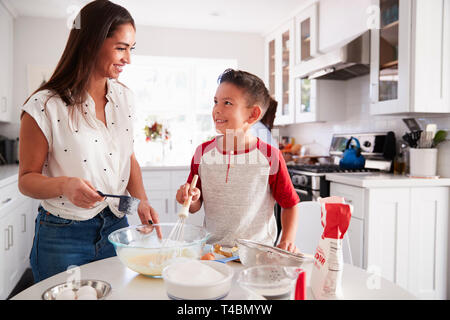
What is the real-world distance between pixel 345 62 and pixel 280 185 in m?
1.66

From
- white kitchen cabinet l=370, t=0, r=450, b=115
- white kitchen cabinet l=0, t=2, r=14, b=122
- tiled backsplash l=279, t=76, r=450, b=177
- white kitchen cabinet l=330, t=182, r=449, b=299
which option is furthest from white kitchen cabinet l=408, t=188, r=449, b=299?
white kitchen cabinet l=0, t=2, r=14, b=122

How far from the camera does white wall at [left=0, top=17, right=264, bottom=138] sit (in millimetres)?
3938

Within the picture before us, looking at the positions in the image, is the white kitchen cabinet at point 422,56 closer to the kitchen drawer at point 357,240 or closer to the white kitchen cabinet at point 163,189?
the kitchen drawer at point 357,240

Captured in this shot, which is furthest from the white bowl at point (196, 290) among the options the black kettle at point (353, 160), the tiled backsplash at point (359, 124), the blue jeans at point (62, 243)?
the black kettle at point (353, 160)

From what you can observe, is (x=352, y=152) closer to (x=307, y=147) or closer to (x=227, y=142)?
(x=307, y=147)

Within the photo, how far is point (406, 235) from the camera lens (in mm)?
2250

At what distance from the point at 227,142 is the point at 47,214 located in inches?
26.6

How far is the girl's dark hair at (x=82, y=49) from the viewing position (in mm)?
1067

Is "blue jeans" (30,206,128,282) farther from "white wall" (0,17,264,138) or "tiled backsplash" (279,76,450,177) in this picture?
"white wall" (0,17,264,138)

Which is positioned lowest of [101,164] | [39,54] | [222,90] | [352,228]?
[352,228]

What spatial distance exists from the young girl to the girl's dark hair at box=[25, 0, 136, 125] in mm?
448

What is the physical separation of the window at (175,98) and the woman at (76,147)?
3.30 metres
